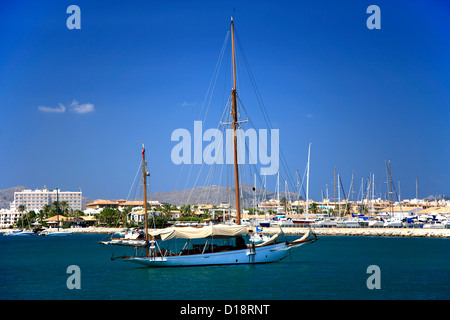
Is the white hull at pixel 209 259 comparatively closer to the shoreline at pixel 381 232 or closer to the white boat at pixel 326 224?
the shoreline at pixel 381 232

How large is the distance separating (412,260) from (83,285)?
116 ft

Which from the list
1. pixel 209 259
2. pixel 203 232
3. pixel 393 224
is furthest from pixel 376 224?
pixel 203 232

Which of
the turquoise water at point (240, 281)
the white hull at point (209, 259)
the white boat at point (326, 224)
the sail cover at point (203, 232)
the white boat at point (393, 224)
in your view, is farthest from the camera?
the white boat at point (326, 224)

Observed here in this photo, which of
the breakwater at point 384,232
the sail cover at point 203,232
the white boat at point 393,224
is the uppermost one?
the sail cover at point 203,232

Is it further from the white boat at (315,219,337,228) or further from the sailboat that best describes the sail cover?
the white boat at (315,219,337,228)

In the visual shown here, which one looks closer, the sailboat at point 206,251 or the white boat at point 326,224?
the sailboat at point 206,251

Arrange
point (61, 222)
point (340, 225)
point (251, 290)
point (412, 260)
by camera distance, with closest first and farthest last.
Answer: point (251, 290), point (412, 260), point (340, 225), point (61, 222)

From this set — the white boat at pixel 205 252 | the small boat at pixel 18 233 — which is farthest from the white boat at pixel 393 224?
the small boat at pixel 18 233

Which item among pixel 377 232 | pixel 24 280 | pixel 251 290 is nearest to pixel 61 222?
pixel 377 232

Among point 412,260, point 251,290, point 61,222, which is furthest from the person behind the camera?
Answer: point 61,222

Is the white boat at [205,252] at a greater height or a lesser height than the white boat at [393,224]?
greater

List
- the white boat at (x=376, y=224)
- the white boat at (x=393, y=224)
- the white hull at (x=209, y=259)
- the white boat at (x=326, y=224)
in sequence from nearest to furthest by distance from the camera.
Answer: the white hull at (x=209, y=259)
the white boat at (x=393, y=224)
the white boat at (x=376, y=224)
the white boat at (x=326, y=224)
